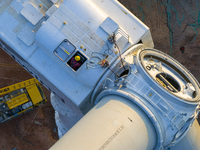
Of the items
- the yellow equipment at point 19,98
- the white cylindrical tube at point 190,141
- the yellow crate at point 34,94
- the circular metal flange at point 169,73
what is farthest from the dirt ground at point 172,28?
the white cylindrical tube at point 190,141

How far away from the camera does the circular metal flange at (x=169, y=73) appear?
11.6 m

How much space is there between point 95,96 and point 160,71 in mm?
4076

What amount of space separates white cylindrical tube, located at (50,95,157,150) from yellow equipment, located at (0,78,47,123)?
1468cm

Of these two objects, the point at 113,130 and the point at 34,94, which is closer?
the point at 113,130

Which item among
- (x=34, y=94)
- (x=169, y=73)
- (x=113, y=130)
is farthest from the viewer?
(x=34, y=94)

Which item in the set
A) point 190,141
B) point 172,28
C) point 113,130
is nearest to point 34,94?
point 113,130

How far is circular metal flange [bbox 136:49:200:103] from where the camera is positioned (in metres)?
11.6

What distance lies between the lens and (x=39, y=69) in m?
12.9

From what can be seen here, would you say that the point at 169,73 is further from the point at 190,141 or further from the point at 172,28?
the point at 172,28

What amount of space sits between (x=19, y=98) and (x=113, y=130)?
54.8 feet

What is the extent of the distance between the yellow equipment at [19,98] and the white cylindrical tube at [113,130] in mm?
14676

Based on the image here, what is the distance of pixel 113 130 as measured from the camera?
9.28 meters

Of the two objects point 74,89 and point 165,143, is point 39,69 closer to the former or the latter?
point 74,89

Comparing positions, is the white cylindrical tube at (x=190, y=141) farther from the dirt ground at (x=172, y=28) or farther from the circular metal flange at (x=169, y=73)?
the dirt ground at (x=172, y=28)
